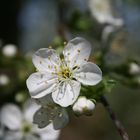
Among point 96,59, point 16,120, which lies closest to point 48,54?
Answer: point 96,59

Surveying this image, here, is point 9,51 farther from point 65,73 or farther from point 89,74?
point 89,74

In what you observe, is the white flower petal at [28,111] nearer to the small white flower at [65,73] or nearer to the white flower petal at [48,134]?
the white flower petal at [48,134]

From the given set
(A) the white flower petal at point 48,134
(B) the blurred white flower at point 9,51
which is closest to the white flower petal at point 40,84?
(A) the white flower petal at point 48,134

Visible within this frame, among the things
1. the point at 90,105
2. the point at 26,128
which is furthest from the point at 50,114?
the point at 26,128

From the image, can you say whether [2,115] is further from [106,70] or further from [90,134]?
[90,134]

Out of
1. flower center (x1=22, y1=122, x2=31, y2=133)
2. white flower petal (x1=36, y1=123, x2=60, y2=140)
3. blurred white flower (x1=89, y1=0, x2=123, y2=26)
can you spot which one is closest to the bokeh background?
blurred white flower (x1=89, y1=0, x2=123, y2=26)

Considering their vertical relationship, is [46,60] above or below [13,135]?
above

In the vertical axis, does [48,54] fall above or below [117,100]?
above

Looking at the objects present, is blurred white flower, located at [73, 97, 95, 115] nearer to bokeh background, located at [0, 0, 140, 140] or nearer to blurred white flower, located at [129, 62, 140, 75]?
bokeh background, located at [0, 0, 140, 140]
